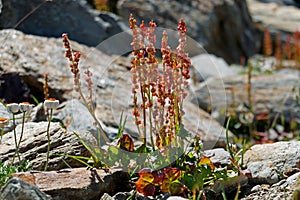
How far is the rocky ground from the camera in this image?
307 cm

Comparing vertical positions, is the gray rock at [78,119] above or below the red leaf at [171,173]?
above

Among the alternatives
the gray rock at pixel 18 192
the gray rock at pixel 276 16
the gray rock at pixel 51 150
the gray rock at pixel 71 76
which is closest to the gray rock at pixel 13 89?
the gray rock at pixel 71 76

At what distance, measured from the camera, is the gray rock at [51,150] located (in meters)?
3.29

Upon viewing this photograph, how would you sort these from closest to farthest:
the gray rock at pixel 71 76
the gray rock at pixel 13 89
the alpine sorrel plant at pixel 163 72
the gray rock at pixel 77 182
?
the gray rock at pixel 77 182 → the alpine sorrel plant at pixel 163 72 → the gray rock at pixel 13 89 → the gray rock at pixel 71 76

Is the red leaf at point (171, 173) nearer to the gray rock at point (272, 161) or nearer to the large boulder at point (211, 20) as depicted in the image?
the gray rock at point (272, 161)

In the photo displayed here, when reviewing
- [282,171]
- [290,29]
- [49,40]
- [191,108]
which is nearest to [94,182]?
[282,171]

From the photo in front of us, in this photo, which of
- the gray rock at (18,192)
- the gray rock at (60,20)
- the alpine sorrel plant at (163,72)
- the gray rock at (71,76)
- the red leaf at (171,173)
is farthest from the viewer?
the gray rock at (60,20)

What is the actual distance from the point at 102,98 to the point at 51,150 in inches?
73.7

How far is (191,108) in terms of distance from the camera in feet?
18.5

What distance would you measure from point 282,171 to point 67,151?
4.30ft

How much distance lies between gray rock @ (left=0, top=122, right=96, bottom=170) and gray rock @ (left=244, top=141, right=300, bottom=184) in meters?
1.01

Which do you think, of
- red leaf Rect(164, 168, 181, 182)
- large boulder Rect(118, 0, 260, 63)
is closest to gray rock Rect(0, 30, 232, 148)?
red leaf Rect(164, 168, 181, 182)

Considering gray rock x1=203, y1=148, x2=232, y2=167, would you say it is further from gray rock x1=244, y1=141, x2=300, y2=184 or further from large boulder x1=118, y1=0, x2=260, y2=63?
large boulder x1=118, y1=0, x2=260, y2=63

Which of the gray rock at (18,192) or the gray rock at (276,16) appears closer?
the gray rock at (18,192)
